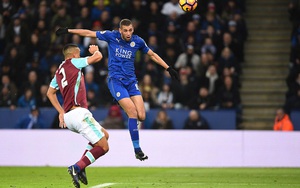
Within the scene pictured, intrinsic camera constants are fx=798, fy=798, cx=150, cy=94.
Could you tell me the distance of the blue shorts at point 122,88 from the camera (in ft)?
42.6

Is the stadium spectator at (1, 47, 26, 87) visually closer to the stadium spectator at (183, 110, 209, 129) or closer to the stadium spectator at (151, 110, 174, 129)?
the stadium spectator at (151, 110, 174, 129)

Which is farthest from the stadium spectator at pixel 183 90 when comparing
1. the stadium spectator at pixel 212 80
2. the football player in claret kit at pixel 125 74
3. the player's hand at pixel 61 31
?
the player's hand at pixel 61 31

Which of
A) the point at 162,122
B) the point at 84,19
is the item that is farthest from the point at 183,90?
the point at 84,19

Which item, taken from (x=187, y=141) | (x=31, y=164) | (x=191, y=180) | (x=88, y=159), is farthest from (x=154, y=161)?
(x=88, y=159)

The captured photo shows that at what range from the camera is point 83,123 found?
36.6ft

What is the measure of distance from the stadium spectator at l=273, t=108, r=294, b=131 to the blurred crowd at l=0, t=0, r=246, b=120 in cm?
136

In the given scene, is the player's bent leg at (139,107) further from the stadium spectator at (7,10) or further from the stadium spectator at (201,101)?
Result: the stadium spectator at (7,10)

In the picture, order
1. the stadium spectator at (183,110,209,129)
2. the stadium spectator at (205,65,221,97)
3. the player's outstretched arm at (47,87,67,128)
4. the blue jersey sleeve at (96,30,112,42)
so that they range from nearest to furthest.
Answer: the player's outstretched arm at (47,87,67,128), the blue jersey sleeve at (96,30,112,42), the stadium spectator at (183,110,209,129), the stadium spectator at (205,65,221,97)

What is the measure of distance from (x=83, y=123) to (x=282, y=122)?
26.6ft

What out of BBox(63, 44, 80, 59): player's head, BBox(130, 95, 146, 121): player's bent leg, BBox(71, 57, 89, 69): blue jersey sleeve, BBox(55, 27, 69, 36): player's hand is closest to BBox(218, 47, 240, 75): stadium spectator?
BBox(130, 95, 146, 121): player's bent leg

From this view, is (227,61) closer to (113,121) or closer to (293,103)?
(293,103)

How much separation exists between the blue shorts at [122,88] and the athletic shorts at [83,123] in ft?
5.77

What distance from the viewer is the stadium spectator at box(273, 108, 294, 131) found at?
18.2 metres

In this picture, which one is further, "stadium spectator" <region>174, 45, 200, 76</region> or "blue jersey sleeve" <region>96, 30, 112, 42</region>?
"stadium spectator" <region>174, 45, 200, 76</region>
